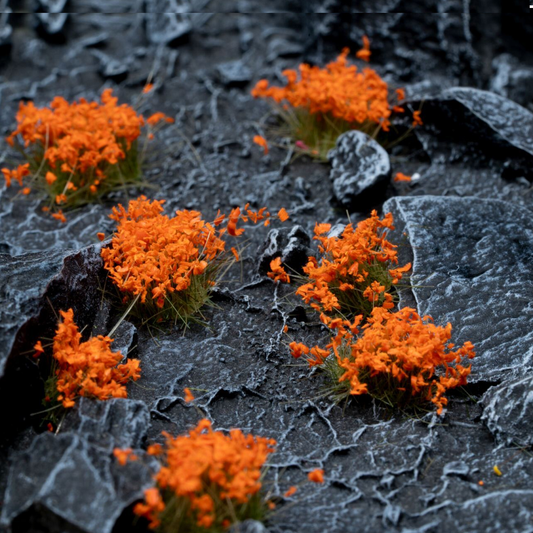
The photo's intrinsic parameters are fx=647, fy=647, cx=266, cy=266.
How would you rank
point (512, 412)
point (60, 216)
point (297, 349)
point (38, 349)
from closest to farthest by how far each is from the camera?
point (38, 349) → point (512, 412) → point (297, 349) → point (60, 216)

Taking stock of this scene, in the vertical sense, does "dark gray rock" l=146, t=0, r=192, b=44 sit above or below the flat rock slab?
above

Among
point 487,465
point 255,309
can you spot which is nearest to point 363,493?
point 487,465

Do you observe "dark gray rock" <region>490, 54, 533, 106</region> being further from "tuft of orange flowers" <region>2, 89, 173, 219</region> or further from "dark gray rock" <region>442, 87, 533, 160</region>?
"tuft of orange flowers" <region>2, 89, 173, 219</region>

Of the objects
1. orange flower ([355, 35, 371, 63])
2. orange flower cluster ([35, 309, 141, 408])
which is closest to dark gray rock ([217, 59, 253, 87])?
orange flower ([355, 35, 371, 63])

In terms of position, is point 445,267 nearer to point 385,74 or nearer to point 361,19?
point 385,74

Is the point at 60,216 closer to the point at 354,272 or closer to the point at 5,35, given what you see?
Result: the point at 354,272

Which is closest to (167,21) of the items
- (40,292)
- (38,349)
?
(40,292)
